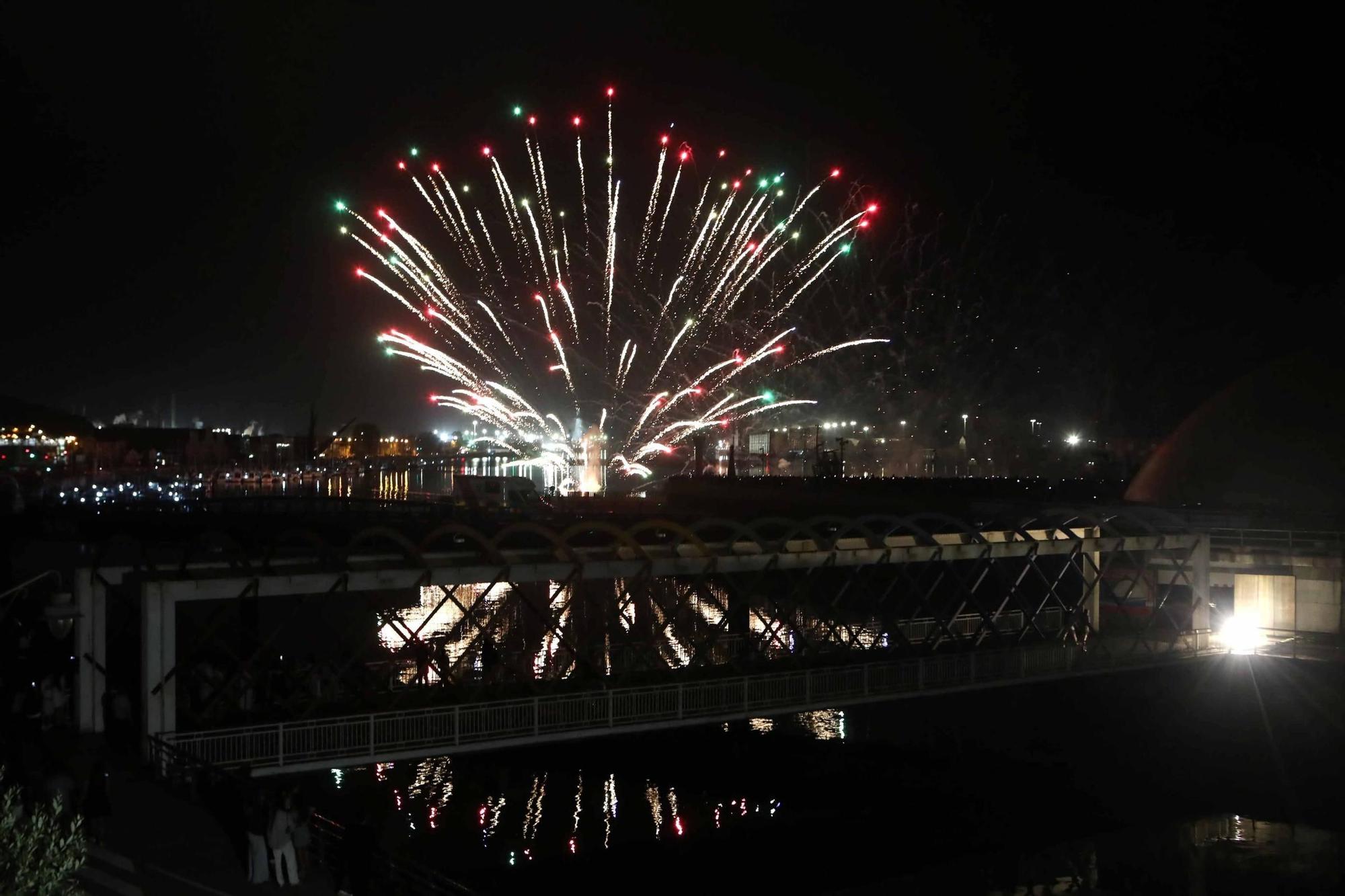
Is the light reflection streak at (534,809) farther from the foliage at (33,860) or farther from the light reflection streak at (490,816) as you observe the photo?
the foliage at (33,860)

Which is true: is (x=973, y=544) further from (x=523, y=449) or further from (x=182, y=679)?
(x=523, y=449)

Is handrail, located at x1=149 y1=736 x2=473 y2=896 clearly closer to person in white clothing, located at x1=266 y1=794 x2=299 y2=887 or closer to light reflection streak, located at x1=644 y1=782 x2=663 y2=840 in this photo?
person in white clothing, located at x1=266 y1=794 x2=299 y2=887

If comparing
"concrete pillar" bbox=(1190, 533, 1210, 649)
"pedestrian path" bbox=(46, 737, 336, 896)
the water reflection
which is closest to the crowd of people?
"pedestrian path" bbox=(46, 737, 336, 896)

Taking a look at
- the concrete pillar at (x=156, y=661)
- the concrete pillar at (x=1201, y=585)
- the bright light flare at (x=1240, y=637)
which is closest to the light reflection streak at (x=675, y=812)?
the concrete pillar at (x=156, y=661)

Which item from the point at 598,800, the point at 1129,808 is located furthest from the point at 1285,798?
the point at 598,800

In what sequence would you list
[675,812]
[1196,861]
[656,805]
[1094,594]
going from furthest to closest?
[1094,594]
[656,805]
[675,812]
[1196,861]

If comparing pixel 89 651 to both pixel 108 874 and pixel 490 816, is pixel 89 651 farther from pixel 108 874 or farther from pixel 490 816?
pixel 490 816

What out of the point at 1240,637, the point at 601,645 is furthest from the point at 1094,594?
the point at 601,645
